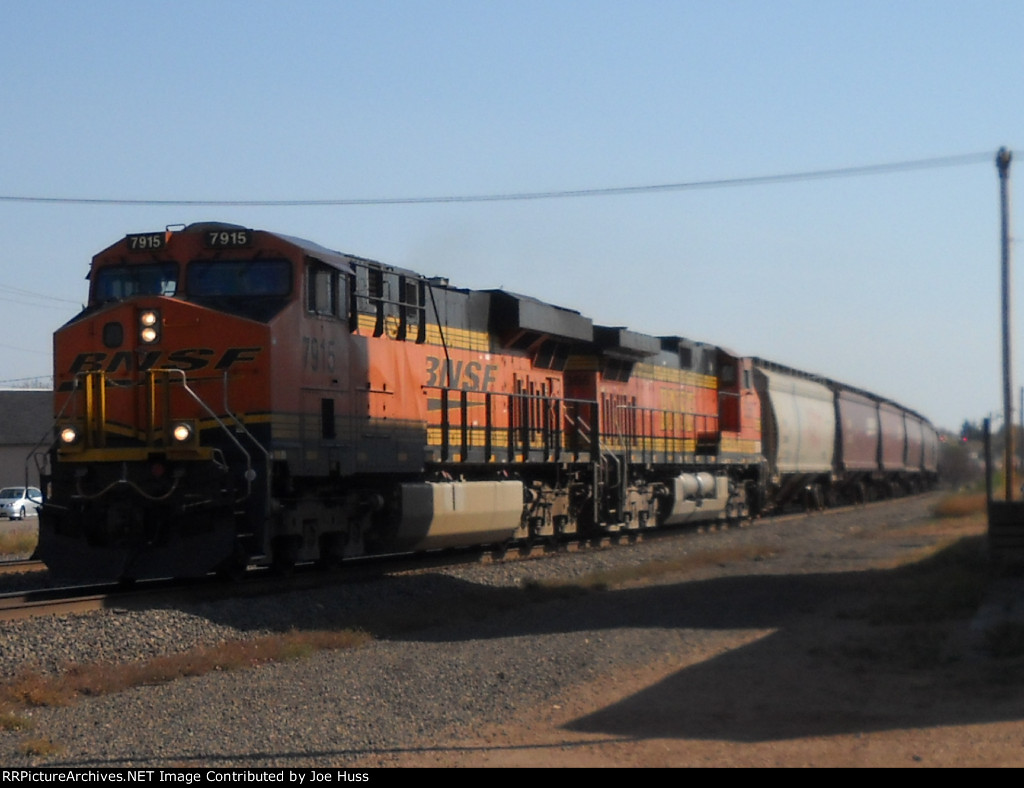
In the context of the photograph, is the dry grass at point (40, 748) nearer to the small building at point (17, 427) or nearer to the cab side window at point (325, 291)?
the cab side window at point (325, 291)

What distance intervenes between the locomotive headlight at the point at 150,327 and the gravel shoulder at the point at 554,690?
302 cm

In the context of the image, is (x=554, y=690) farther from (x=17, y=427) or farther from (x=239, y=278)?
(x=17, y=427)

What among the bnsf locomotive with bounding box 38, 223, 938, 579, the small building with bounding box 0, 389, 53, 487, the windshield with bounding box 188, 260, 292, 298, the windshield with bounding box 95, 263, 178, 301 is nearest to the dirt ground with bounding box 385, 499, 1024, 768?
the bnsf locomotive with bounding box 38, 223, 938, 579

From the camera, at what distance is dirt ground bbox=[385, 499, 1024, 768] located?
273 inches

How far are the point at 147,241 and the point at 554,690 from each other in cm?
745

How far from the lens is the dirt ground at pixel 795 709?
6.93 m

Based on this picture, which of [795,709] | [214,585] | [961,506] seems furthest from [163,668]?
[961,506]

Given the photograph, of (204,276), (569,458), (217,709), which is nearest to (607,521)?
(569,458)

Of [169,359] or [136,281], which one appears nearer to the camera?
[169,359]

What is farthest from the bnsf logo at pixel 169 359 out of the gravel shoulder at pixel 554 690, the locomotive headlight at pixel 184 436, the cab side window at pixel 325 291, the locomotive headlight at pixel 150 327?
the gravel shoulder at pixel 554 690

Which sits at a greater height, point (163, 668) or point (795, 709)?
point (163, 668)

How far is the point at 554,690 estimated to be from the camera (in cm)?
895

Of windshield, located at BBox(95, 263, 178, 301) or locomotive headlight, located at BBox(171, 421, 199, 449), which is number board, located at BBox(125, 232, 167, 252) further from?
locomotive headlight, located at BBox(171, 421, 199, 449)

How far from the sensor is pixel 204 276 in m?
13.5
